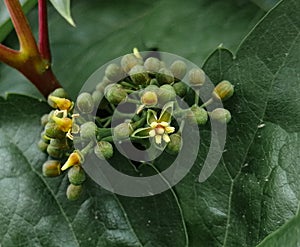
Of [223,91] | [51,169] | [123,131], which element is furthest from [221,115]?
[51,169]

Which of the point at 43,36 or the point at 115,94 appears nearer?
the point at 115,94

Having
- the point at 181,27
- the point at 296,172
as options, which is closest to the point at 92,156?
the point at 296,172

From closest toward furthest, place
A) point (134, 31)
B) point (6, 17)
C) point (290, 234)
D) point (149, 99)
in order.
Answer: point (290, 234) < point (149, 99) < point (6, 17) < point (134, 31)

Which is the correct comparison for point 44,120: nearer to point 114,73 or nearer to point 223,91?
point 114,73

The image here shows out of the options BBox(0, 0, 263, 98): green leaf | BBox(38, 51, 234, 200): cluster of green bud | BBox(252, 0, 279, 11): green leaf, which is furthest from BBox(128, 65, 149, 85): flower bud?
BBox(252, 0, 279, 11): green leaf

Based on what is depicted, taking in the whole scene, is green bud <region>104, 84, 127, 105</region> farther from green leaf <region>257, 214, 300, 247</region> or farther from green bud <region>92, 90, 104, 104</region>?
green leaf <region>257, 214, 300, 247</region>
